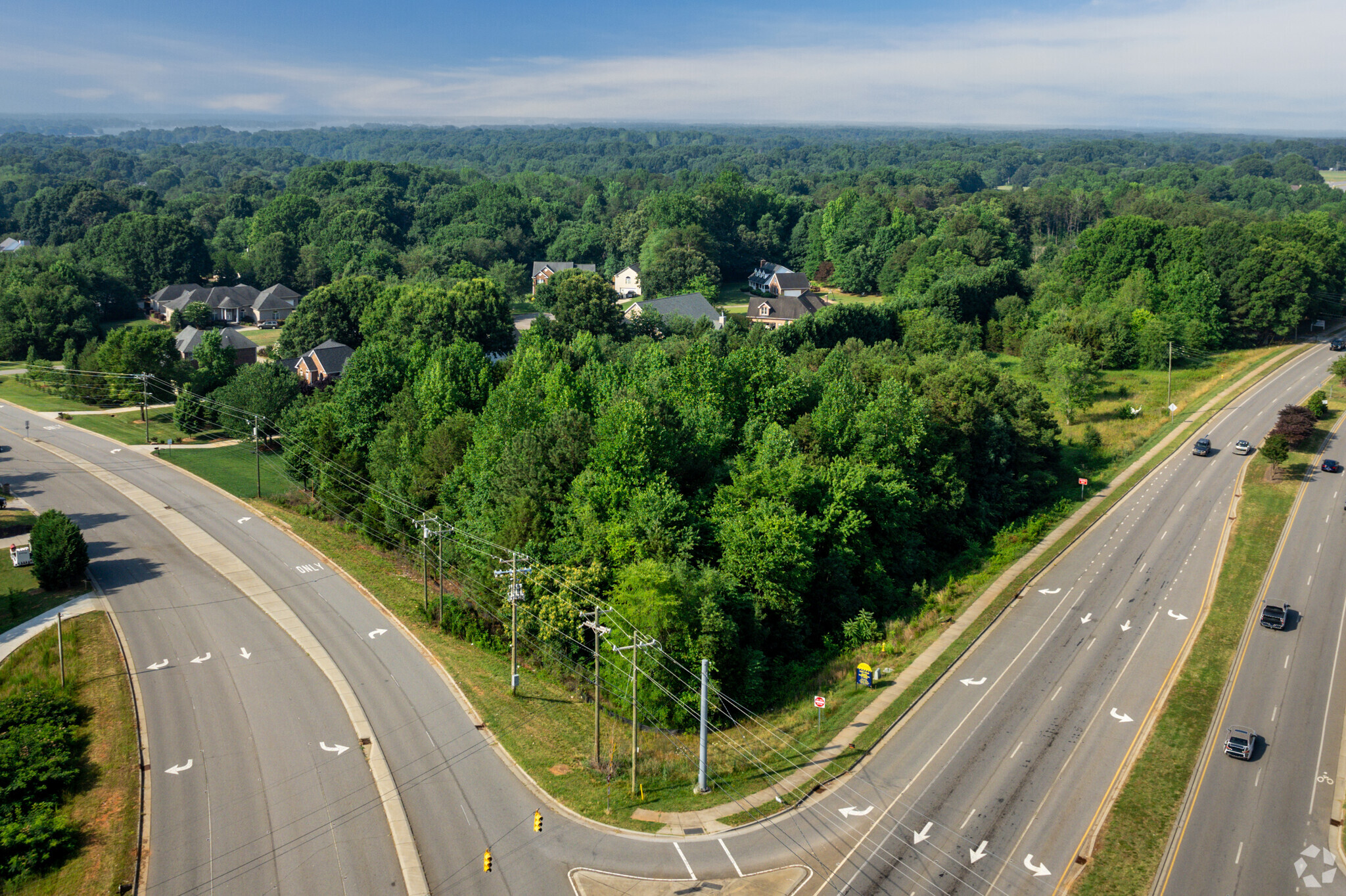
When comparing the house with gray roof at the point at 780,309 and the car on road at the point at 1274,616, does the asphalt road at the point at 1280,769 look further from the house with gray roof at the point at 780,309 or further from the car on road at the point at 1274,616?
the house with gray roof at the point at 780,309

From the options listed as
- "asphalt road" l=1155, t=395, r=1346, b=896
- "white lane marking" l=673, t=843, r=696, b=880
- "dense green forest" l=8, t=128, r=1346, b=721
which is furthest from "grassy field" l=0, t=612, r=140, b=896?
"asphalt road" l=1155, t=395, r=1346, b=896

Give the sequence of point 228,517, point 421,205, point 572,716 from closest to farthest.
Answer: point 572,716 → point 228,517 → point 421,205

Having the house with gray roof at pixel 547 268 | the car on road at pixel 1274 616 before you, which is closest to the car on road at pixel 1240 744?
the car on road at pixel 1274 616

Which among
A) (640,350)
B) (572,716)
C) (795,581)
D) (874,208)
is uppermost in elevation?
(874,208)

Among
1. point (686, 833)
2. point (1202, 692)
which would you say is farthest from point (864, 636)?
point (686, 833)

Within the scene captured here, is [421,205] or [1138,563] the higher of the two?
[421,205]

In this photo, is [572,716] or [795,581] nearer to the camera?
[572,716]

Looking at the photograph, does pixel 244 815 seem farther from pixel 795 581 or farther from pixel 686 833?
pixel 795 581
